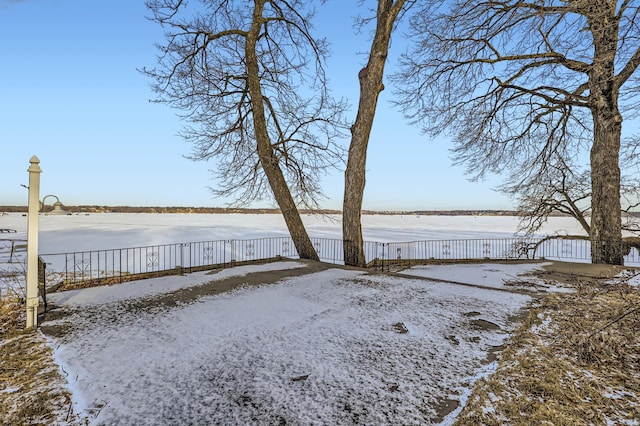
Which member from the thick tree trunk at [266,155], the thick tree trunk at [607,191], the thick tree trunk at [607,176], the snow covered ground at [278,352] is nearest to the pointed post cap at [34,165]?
the snow covered ground at [278,352]

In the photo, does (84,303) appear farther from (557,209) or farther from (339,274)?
(557,209)

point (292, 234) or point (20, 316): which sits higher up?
point (292, 234)

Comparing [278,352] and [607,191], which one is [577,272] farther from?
[278,352]

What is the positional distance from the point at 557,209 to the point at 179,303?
13.5m

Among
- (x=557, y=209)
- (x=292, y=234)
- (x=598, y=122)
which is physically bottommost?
(x=292, y=234)

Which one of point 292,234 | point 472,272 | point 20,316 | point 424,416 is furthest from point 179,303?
point 472,272

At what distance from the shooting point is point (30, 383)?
307 centimetres

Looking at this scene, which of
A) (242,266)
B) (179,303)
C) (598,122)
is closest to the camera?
(179,303)

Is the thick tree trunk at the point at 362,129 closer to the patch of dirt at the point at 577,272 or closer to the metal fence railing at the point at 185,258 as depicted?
the metal fence railing at the point at 185,258

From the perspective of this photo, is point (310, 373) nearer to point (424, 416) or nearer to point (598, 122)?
point (424, 416)

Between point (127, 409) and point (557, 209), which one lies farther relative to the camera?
point (557, 209)

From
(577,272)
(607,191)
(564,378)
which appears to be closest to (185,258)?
(577,272)

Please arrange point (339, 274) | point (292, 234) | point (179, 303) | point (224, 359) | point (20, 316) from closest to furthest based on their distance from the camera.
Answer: point (224, 359), point (20, 316), point (179, 303), point (339, 274), point (292, 234)

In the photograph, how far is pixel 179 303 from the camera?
18.8 ft
